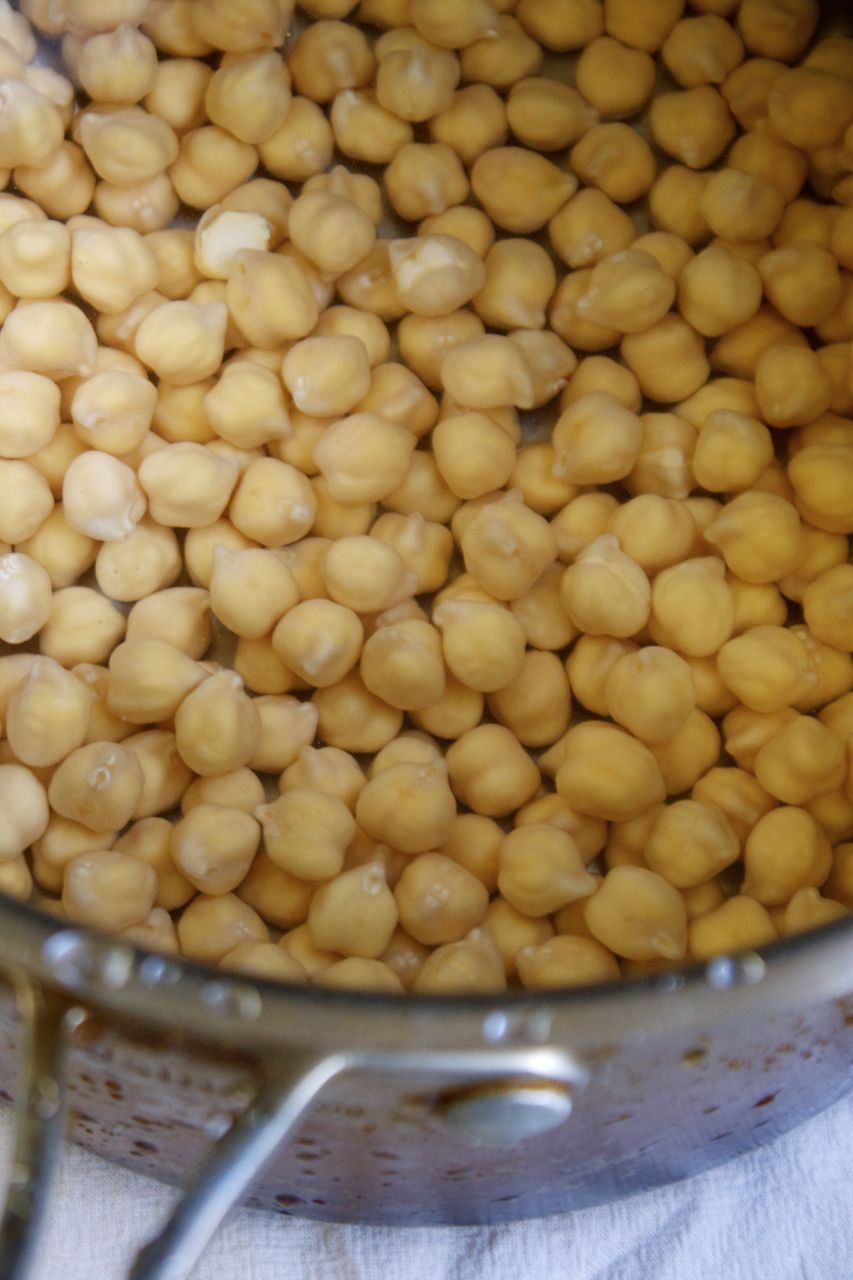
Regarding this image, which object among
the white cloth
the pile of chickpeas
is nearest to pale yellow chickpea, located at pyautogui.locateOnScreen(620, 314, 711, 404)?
the pile of chickpeas

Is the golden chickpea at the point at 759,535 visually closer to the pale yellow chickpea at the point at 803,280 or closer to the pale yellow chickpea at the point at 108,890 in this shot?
the pale yellow chickpea at the point at 803,280

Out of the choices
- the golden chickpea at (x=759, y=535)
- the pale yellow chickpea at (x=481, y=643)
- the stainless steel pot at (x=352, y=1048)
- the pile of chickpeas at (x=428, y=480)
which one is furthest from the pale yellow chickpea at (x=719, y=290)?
the stainless steel pot at (x=352, y=1048)

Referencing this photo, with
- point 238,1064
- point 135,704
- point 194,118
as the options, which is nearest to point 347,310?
point 194,118

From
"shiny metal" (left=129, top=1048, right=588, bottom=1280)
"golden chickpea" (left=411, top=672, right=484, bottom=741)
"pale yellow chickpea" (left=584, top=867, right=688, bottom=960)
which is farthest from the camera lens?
"golden chickpea" (left=411, top=672, right=484, bottom=741)

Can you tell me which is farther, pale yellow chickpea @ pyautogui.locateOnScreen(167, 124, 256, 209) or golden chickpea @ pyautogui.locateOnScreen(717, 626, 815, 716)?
pale yellow chickpea @ pyautogui.locateOnScreen(167, 124, 256, 209)

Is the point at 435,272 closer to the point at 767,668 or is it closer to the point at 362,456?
the point at 362,456

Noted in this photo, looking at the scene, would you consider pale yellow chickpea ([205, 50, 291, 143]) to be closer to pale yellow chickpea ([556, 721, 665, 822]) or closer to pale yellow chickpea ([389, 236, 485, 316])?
pale yellow chickpea ([389, 236, 485, 316])

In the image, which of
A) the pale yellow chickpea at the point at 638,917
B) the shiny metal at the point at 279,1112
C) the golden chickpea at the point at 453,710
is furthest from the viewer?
the golden chickpea at the point at 453,710
